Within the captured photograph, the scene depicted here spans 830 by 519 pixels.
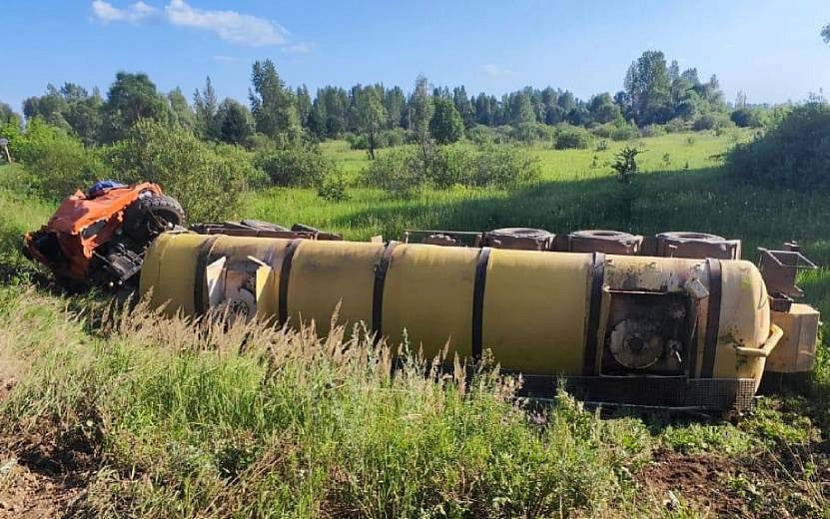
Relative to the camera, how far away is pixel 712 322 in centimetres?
462

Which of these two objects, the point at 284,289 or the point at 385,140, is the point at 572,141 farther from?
the point at 284,289

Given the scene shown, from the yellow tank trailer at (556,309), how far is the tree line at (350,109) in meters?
18.8

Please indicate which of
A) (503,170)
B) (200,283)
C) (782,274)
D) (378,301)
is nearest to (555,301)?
(378,301)

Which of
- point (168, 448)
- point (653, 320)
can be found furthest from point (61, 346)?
point (653, 320)

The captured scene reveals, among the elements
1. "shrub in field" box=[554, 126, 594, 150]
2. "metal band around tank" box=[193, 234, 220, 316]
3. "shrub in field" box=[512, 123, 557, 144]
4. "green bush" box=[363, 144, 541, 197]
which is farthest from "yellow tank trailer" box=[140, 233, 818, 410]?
"shrub in field" box=[512, 123, 557, 144]

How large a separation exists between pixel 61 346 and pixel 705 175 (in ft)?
54.8

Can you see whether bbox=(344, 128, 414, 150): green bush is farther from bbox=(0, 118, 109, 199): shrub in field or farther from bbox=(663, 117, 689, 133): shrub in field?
bbox=(0, 118, 109, 199): shrub in field

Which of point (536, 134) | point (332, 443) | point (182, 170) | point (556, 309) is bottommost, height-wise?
point (332, 443)

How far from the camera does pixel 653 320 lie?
469cm

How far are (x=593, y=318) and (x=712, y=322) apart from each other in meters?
0.88

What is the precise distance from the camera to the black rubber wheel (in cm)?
729

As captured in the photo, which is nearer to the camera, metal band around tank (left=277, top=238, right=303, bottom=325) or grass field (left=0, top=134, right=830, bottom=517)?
grass field (left=0, top=134, right=830, bottom=517)

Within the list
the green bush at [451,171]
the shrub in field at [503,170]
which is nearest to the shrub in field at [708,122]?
the shrub in field at [503,170]

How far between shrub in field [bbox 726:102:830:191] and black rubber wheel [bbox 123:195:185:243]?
14394 millimetres
